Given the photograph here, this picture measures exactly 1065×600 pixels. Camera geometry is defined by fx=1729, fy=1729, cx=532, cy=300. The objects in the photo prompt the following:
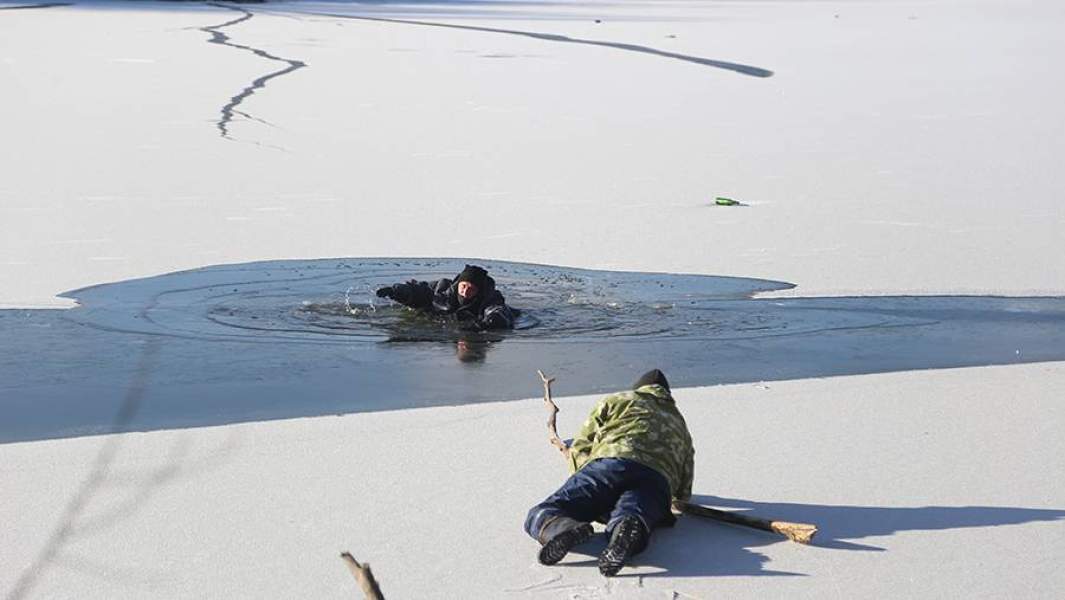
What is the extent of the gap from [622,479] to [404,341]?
3209 millimetres

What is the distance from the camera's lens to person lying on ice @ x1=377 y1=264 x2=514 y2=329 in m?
7.79

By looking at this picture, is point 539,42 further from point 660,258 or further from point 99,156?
point 660,258

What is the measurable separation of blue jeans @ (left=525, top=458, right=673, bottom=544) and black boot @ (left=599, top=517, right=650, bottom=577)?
0.14 feet

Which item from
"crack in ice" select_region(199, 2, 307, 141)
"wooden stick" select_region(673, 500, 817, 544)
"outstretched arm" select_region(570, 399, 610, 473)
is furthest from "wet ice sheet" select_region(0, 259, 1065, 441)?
"crack in ice" select_region(199, 2, 307, 141)

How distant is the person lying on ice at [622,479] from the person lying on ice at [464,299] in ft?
9.16

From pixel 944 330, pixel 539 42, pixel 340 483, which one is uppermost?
pixel 539 42

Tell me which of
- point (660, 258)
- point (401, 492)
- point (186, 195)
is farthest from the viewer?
point (186, 195)

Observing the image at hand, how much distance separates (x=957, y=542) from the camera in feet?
15.2

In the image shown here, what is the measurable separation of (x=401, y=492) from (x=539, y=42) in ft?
71.5

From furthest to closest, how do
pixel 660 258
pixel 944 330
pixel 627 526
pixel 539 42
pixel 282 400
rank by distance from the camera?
pixel 539 42 → pixel 660 258 → pixel 944 330 → pixel 282 400 → pixel 627 526

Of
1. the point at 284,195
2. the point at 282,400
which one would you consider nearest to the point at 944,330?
the point at 282,400

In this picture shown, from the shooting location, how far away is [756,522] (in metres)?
4.69

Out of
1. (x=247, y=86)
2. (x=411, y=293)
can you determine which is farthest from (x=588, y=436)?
(x=247, y=86)

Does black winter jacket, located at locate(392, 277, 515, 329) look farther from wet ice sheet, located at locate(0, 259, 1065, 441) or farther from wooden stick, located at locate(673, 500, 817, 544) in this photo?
wooden stick, located at locate(673, 500, 817, 544)
